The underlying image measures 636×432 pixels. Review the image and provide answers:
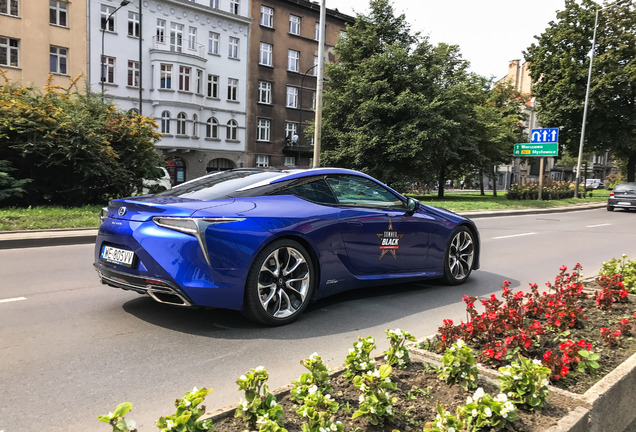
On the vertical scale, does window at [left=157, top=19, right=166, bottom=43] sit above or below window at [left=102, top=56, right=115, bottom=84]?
above

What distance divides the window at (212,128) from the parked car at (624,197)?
27454mm

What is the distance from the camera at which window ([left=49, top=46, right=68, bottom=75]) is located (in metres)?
31.2

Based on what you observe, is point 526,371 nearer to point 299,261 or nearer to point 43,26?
point 299,261

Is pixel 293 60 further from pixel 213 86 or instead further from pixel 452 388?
pixel 452 388

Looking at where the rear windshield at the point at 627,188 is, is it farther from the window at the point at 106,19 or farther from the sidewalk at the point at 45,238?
the window at the point at 106,19

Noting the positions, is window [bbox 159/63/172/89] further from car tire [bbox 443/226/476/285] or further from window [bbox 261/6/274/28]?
car tire [bbox 443/226/476/285]

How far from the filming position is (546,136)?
93.6 feet

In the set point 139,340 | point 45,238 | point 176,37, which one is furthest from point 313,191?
point 176,37

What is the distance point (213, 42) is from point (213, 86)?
3.47 metres

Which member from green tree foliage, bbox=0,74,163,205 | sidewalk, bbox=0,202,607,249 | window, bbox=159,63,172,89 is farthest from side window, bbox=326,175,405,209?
window, bbox=159,63,172,89

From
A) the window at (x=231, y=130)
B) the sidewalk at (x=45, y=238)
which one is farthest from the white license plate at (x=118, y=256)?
the window at (x=231, y=130)

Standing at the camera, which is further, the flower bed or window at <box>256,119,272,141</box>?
window at <box>256,119,272,141</box>

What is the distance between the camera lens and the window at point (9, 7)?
29.5m

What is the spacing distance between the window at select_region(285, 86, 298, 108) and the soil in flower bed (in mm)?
41355
